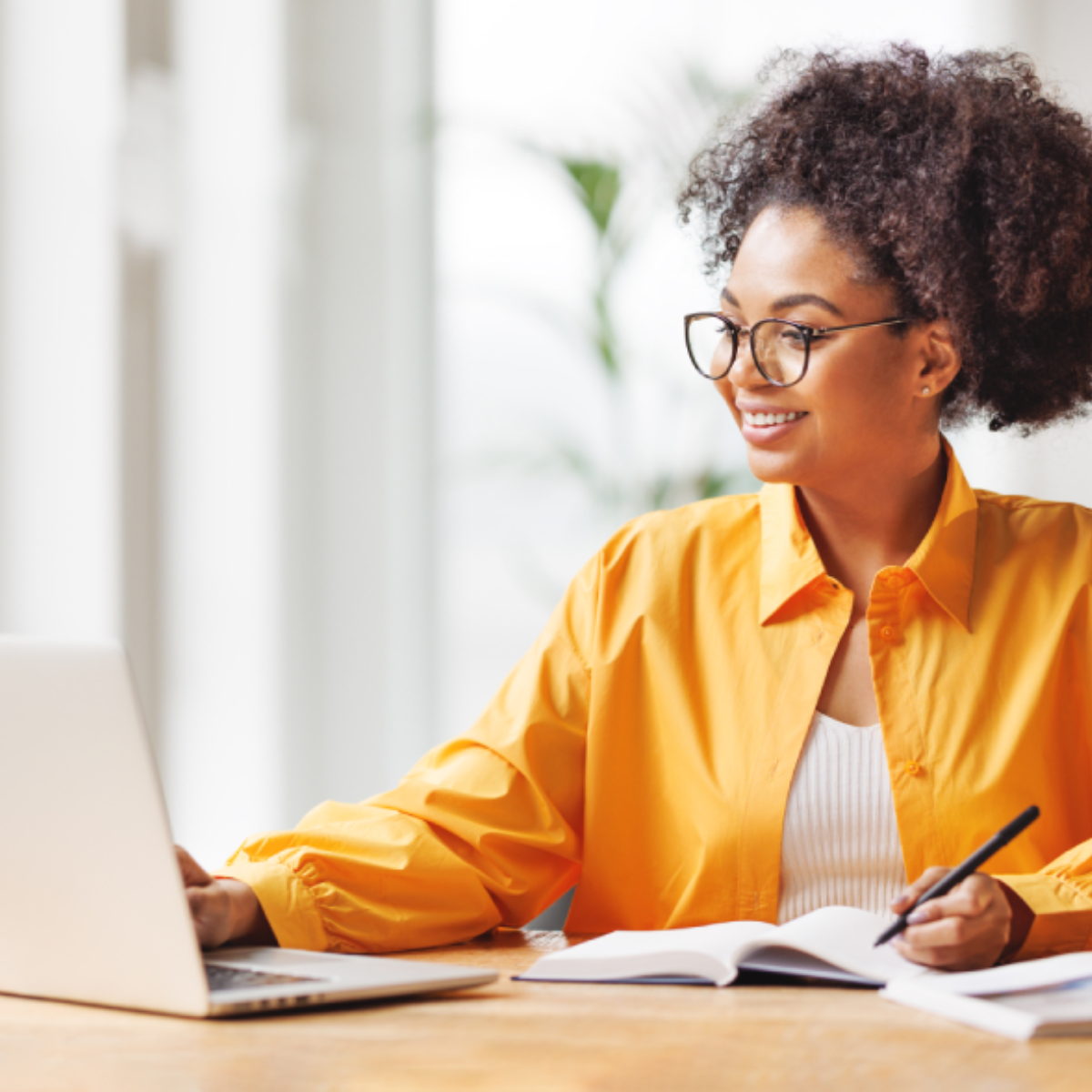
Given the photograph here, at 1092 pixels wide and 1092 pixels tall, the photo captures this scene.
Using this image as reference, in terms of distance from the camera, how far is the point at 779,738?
4.70 ft

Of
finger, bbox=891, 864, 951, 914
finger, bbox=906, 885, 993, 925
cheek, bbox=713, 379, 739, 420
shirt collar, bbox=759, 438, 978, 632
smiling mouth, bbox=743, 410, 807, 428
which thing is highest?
cheek, bbox=713, 379, 739, 420

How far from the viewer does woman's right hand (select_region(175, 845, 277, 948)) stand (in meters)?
1.10

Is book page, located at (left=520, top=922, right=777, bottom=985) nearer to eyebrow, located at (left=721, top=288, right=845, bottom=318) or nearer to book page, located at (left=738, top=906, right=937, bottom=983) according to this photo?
book page, located at (left=738, top=906, right=937, bottom=983)

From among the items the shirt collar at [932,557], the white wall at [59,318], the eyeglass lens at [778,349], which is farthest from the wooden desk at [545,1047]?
the white wall at [59,318]

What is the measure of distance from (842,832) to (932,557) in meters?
0.31

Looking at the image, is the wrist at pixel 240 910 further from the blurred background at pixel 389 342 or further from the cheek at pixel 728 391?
the blurred background at pixel 389 342

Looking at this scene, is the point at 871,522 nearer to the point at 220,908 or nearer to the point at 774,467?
the point at 774,467

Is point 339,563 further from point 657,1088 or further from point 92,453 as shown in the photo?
point 657,1088

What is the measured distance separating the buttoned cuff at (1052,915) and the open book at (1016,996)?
80 mm

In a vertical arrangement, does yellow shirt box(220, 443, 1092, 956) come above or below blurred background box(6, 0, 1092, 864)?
below

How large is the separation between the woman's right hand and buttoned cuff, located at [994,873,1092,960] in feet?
2.07

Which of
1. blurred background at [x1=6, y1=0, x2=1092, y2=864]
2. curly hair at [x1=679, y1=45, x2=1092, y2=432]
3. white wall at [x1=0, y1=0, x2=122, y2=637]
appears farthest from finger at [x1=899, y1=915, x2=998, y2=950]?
blurred background at [x1=6, y1=0, x2=1092, y2=864]

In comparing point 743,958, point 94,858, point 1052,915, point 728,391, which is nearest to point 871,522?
point 728,391

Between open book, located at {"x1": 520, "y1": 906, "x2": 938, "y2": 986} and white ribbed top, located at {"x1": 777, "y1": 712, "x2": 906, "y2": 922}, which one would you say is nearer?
open book, located at {"x1": 520, "y1": 906, "x2": 938, "y2": 986}
